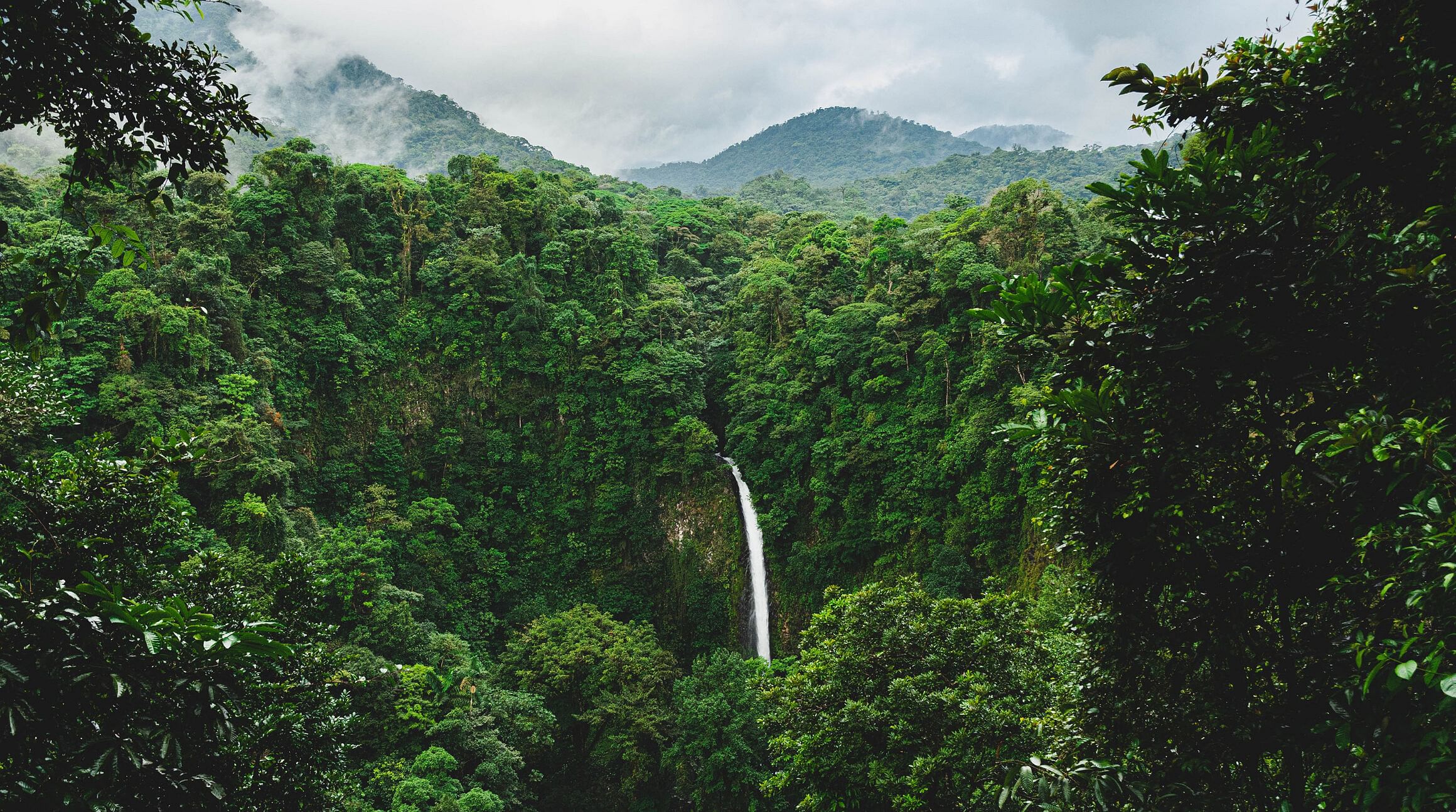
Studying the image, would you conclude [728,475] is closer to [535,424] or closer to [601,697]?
[535,424]

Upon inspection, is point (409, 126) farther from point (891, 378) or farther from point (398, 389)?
point (891, 378)

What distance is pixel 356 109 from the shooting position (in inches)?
2395

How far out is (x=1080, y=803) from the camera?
277 centimetres

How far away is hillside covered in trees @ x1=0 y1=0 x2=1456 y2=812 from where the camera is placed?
211 centimetres

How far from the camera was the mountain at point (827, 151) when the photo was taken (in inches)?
3568

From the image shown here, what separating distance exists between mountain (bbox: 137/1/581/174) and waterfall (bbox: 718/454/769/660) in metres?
43.4

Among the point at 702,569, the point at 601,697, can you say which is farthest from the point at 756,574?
the point at 601,697

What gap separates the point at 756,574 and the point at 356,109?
196 ft

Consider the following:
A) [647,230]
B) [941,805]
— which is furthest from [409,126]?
[941,805]

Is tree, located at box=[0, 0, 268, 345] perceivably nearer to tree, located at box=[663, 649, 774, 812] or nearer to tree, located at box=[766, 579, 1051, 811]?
tree, located at box=[766, 579, 1051, 811]

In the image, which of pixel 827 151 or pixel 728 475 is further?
pixel 827 151

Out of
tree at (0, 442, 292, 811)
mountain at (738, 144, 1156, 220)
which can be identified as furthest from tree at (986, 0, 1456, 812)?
mountain at (738, 144, 1156, 220)

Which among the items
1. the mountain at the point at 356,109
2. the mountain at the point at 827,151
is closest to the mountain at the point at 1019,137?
the mountain at the point at 827,151

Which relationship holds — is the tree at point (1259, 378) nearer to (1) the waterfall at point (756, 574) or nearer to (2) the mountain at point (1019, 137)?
(1) the waterfall at point (756, 574)
